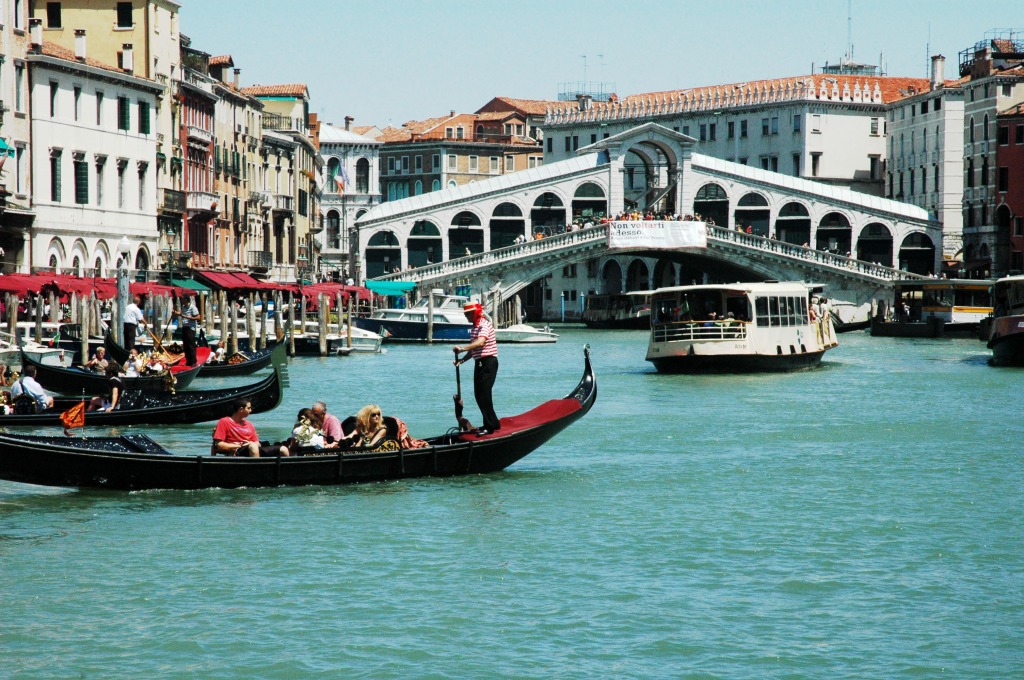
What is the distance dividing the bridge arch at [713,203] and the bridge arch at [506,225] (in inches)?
225

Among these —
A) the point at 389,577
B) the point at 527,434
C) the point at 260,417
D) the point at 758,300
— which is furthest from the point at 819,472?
the point at 758,300

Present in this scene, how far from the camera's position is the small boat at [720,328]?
2670 centimetres

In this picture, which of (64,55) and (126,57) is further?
(126,57)

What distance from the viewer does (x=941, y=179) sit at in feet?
177

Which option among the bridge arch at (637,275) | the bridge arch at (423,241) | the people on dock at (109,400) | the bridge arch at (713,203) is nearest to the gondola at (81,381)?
the people on dock at (109,400)

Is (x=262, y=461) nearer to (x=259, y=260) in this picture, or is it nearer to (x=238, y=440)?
(x=238, y=440)

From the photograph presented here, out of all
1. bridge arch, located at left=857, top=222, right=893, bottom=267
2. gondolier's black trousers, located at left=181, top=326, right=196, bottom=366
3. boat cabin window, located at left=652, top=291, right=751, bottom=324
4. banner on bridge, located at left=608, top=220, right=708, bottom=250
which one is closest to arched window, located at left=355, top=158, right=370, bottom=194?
bridge arch, located at left=857, top=222, right=893, bottom=267

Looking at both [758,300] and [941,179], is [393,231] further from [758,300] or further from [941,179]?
[758,300]

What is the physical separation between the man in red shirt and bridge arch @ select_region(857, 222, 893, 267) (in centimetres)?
4254

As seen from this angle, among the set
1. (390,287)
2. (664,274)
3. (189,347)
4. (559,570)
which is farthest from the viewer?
(664,274)

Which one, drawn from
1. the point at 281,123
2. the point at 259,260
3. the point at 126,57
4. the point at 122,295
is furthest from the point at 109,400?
the point at 281,123

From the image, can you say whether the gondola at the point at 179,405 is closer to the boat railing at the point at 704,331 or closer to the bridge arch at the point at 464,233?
the boat railing at the point at 704,331

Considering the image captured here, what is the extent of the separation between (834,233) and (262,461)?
43.7 meters

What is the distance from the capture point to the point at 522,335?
42188 millimetres
